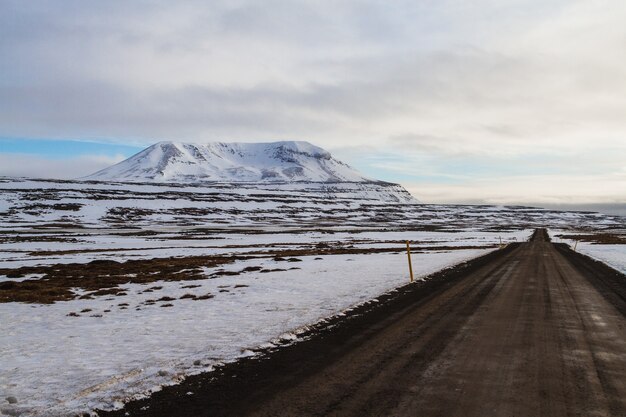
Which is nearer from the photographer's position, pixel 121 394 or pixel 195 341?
pixel 121 394

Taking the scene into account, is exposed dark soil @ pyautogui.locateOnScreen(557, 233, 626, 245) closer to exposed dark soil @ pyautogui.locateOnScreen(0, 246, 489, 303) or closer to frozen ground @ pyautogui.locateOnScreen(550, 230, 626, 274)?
frozen ground @ pyautogui.locateOnScreen(550, 230, 626, 274)

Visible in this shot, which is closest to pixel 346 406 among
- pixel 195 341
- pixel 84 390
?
pixel 84 390

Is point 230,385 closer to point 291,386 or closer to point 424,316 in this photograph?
point 291,386

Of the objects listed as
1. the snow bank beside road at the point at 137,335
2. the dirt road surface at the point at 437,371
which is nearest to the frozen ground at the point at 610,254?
the dirt road surface at the point at 437,371

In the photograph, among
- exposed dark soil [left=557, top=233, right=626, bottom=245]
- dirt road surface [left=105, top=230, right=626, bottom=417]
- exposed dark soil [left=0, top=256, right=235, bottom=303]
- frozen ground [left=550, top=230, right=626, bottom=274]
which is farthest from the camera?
exposed dark soil [left=557, top=233, right=626, bottom=245]

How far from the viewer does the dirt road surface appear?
5.50 m

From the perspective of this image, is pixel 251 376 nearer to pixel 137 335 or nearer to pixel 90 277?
pixel 137 335

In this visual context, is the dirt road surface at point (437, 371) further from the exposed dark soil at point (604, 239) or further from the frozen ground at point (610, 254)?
the exposed dark soil at point (604, 239)

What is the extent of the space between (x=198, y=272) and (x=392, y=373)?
2046cm

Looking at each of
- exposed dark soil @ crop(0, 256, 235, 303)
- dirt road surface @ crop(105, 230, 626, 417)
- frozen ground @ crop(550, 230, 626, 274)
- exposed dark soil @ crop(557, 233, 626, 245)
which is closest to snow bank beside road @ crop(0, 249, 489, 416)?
dirt road surface @ crop(105, 230, 626, 417)

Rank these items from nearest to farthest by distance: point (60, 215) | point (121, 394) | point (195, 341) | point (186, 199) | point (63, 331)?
point (121, 394), point (195, 341), point (63, 331), point (60, 215), point (186, 199)

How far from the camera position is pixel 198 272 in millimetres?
25516

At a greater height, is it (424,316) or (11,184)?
(11,184)

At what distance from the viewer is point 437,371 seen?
6805mm
